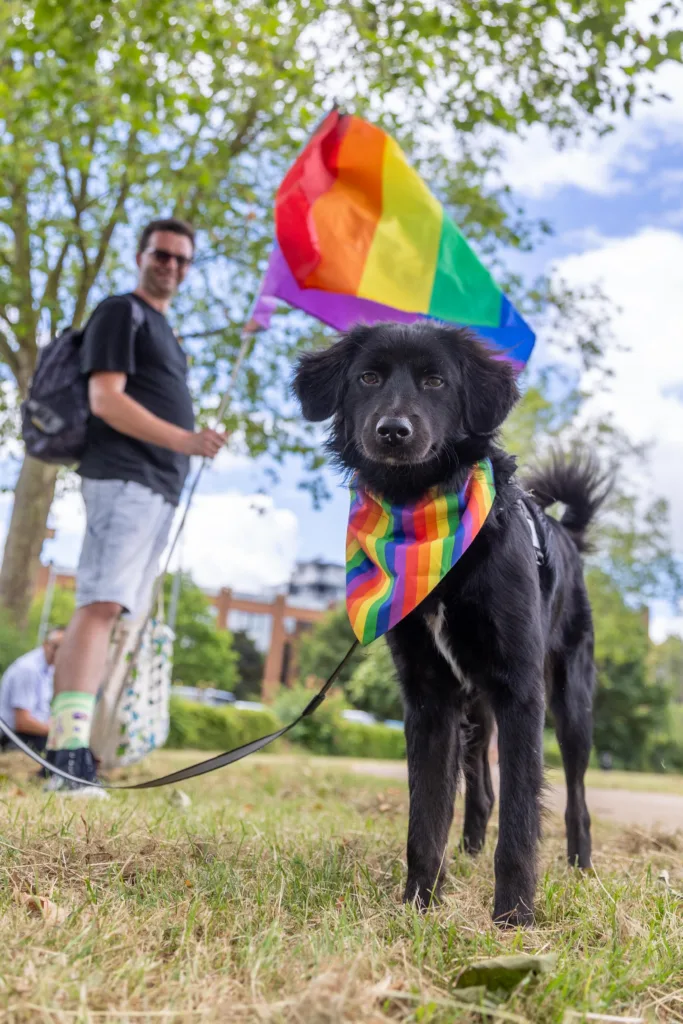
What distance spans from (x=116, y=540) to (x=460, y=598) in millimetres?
2482

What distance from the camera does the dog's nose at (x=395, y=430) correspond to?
2.73m

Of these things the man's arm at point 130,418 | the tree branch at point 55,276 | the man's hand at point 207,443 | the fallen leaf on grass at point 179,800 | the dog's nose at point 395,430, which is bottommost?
the fallen leaf on grass at point 179,800

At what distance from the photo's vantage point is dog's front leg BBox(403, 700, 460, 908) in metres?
2.56

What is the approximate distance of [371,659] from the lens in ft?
104

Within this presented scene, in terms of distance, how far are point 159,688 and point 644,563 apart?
27.9 m

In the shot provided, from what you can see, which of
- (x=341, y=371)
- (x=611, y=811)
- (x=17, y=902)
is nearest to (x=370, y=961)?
(x=17, y=902)

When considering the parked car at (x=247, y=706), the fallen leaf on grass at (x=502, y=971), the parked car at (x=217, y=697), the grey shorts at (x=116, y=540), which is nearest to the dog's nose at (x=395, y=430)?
the fallen leaf on grass at (x=502, y=971)

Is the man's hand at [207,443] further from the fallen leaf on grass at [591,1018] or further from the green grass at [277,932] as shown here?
the fallen leaf on grass at [591,1018]

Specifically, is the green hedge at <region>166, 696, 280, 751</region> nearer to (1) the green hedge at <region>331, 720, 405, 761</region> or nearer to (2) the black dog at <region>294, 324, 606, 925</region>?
(1) the green hedge at <region>331, 720, 405, 761</region>

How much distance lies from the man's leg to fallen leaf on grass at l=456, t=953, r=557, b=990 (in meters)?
3.12

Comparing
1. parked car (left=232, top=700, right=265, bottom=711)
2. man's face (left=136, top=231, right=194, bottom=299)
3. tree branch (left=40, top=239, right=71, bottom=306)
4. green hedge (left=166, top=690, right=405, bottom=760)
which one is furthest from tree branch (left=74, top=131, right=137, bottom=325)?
parked car (left=232, top=700, right=265, bottom=711)

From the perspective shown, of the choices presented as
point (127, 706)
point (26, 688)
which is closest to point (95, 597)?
point (127, 706)

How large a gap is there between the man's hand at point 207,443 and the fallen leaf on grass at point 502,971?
2867 millimetres

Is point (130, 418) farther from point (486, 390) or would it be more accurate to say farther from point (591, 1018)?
point (591, 1018)
